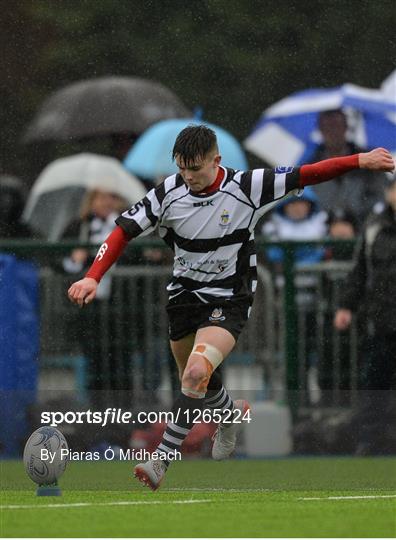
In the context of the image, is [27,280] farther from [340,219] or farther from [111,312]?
[340,219]

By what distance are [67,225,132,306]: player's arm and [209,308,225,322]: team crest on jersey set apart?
0.63m

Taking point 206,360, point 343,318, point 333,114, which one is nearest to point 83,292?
point 206,360

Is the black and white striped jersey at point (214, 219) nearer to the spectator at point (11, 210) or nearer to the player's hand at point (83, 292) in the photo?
the player's hand at point (83, 292)

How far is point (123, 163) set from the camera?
1457 cm

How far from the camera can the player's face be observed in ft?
29.5

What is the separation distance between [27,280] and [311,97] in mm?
2781

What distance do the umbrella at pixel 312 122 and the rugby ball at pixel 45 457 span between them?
5270mm

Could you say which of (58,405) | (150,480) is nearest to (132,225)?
(150,480)

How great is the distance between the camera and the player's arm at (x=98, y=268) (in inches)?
340

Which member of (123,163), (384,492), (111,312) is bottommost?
(384,492)

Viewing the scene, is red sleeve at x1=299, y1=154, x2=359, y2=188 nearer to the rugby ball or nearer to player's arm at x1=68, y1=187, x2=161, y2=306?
player's arm at x1=68, y1=187, x2=161, y2=306

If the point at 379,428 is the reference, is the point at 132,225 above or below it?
above

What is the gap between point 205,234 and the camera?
9250 mm

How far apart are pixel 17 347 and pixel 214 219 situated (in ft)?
12.8
